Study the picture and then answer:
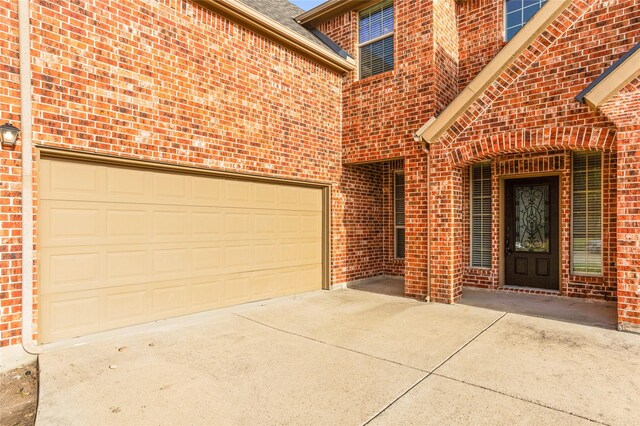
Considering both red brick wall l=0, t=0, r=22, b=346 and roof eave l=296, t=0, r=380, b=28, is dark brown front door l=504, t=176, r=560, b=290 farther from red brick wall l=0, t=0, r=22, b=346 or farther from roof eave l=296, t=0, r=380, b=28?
red brick wall l=0, t=0, r=22, b=346

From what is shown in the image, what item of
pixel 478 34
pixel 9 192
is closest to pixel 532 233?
pixel 478 34

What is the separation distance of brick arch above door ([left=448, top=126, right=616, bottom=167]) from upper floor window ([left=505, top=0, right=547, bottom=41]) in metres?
3.00

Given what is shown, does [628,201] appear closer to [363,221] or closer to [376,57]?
[363,221]

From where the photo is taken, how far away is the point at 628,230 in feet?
15.9

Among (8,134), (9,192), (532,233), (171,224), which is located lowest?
(532,233)

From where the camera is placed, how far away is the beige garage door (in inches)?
177

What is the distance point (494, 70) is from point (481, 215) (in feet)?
11.0

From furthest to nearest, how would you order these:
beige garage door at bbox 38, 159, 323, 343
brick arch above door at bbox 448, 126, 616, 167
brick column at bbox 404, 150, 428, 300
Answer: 1. brick column at bbox 404, 150, 428, 300
2. brick arch above door at bbox 448, 126, 616, 167
3. beige garage door at bbox 38, 159, 323, 343

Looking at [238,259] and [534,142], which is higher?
[534,142]

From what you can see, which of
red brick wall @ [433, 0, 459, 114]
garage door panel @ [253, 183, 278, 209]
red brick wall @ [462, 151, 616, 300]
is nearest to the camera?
red brick wall @ [462, 151, 616, 300]

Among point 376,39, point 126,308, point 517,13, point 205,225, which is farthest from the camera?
point 376,39

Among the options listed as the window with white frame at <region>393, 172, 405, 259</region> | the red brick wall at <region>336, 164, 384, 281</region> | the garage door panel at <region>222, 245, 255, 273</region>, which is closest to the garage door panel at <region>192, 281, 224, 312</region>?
the garage door panel at <region>222, 245, 255, 273</region>

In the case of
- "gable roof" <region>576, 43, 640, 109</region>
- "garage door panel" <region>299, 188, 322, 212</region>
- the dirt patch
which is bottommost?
the dirt patch

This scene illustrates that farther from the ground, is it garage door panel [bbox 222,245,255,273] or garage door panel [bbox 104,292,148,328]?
garage door panel [bbox 222,245,255,273]
